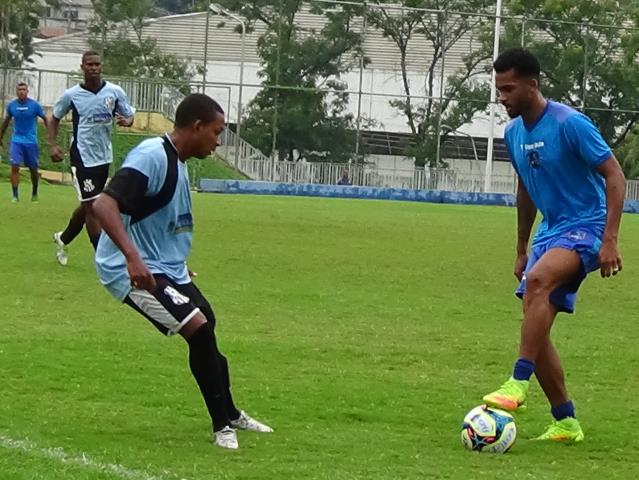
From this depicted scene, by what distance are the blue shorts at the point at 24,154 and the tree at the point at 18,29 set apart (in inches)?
811

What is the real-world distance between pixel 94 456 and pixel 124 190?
47.1 inches

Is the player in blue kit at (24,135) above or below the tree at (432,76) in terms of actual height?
below

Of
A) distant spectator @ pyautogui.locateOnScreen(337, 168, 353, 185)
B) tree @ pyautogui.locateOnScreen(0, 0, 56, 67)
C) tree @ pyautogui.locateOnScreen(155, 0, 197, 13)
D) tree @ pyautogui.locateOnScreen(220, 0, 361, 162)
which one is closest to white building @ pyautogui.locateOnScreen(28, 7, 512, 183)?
tree @ pyautogui.locateOnScreen(220, 0, 361, 162)

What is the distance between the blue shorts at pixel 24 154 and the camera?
A: 24172mm

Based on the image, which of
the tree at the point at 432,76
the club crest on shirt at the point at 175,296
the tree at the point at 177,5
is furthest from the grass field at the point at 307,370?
the tree at the point at 177,5

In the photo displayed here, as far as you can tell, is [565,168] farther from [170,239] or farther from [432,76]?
[432,76]

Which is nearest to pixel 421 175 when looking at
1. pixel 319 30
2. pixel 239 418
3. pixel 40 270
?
pixel 319 30

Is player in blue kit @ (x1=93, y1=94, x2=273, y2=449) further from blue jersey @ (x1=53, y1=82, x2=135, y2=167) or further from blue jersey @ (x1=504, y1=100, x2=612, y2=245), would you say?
blue jersey @ (x1=53, y1=82, x2=135, y2=167)

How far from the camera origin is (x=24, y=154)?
79.4 ft

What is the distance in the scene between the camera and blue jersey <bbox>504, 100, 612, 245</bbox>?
7.17m

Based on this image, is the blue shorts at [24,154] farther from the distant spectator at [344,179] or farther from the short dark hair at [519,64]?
the distant spectator at [344,179]

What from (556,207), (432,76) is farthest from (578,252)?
(432,76)

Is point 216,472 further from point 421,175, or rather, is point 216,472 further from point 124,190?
point 421,175

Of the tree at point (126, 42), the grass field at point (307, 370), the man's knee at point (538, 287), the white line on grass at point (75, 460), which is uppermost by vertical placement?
the tree at point (126, 42)
